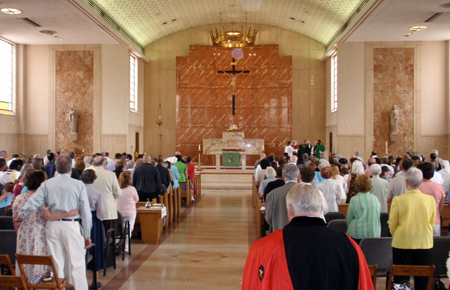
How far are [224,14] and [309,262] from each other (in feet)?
74.9

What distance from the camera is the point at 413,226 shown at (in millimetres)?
4301

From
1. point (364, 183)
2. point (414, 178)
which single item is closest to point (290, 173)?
point (364, 183)

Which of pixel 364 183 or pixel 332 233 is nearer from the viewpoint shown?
pixel 332 233

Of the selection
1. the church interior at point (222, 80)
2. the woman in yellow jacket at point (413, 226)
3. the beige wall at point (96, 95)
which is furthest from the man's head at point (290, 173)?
the beige wall at point (96, 95)

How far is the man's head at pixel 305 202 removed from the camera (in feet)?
7.92

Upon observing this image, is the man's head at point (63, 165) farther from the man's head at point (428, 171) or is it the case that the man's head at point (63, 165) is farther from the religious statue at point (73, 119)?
the religious statue at point (73, 119)

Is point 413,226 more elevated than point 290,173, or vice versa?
point 290,173

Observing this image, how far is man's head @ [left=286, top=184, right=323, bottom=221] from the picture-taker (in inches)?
95.0

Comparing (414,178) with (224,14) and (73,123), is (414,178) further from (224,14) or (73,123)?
(224,14)

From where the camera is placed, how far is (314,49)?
80.7 feet

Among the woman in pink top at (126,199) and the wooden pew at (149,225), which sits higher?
the woman in pink top at (126,199)

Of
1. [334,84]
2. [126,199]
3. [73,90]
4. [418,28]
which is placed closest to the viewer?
[126,199]

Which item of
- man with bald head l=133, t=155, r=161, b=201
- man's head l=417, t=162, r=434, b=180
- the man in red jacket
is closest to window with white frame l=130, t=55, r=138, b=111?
man with bald head l=133, t=155, r=161, b=201

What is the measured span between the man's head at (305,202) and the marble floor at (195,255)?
11.5 feet
